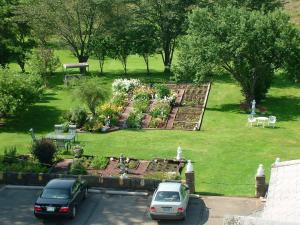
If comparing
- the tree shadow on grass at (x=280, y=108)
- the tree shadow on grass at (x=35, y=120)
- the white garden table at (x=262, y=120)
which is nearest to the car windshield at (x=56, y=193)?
the tree shadow on grass at (x=35, y=120)

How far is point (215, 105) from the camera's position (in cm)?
4475

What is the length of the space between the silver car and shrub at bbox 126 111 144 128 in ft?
51.0

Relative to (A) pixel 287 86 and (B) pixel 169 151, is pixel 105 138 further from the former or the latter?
(A) pixel 287 86

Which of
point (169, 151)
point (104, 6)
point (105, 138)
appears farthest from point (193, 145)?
point (104, 6)

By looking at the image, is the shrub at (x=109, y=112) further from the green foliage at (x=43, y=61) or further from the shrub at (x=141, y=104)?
the green foliage at (x=43, y=61)

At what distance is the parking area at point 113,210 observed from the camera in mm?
23844

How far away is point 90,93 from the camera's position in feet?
129

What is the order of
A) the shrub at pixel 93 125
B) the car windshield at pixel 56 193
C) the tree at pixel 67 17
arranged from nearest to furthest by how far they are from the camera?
the car windshield at pixel 56 193 → the shrub at pixel 93 125 → the tree at pixel 67 17

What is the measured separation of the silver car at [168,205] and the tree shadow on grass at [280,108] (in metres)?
19.3

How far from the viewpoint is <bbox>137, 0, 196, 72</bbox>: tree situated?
53.6 meters

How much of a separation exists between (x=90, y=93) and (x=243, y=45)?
38.3 ft

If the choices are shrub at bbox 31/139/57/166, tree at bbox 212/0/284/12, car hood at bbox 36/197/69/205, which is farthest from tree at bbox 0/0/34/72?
car hood at bbox 36/197/69/205

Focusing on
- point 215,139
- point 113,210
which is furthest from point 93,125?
point 113,210

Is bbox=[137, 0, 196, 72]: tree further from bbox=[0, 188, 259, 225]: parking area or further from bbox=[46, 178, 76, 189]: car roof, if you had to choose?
bbox=[46, 178, 76, 189]: car roof
